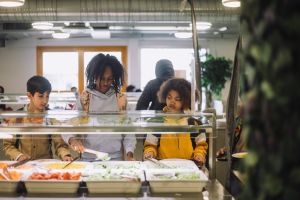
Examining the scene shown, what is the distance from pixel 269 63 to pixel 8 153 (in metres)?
2.24

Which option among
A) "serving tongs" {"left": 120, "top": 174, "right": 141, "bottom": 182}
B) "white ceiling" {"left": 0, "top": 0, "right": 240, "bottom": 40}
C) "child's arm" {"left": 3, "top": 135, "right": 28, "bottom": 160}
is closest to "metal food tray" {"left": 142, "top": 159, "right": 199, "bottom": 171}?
"serving tongs" {"left": 120, "top": 174, "right": 141, "bottom": 182}

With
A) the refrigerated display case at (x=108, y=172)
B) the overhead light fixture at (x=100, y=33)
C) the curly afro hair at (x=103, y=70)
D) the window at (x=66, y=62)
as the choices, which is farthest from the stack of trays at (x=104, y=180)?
the window at (x=66, y=62)

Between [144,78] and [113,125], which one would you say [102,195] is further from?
[144,78]

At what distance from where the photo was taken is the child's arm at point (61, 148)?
2662 mm

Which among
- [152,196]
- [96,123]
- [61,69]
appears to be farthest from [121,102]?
[61,69]

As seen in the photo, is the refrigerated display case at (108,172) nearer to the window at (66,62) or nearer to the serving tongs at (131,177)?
the serving tongs at (131,177)

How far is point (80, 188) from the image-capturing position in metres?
2.19

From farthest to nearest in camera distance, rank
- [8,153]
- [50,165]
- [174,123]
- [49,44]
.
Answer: [49,44] < [8,153] < [50,165] < [174,123]

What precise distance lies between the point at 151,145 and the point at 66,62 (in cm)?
1129

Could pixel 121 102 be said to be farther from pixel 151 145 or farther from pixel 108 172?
pixel 108 172

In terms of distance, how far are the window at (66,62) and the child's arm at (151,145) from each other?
35.7 feet

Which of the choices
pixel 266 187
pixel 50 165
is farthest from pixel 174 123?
pixel 266 187

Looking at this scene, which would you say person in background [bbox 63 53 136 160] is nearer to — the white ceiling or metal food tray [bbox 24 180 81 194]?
metal food tray [bbox 24 180 81 194]

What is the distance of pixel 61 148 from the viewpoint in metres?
2.69
